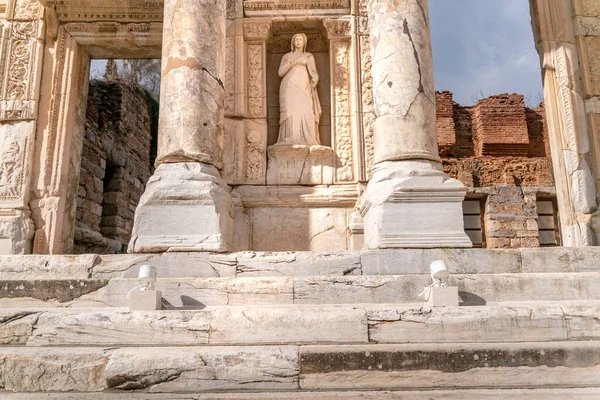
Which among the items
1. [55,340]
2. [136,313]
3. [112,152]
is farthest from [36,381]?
[112,152]

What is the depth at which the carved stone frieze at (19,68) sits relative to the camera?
8.19 m

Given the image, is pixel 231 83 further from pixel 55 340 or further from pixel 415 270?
Answer: pixel 55 340

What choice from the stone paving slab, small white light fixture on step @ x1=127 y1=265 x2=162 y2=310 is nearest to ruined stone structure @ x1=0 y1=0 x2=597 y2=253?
small white light fixture on step @ x1=127 y1=265 x2=162 y2=310

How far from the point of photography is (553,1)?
8.35 meters

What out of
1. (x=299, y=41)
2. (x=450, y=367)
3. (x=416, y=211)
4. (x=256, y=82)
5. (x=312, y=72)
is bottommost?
(x=450, y=367)

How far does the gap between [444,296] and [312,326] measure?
40.2 inches

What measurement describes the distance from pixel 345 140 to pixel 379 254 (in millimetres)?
3184

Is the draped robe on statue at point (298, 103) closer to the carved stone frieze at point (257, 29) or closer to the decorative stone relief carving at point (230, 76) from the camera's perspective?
the carved stone frieze at point (257, 29)

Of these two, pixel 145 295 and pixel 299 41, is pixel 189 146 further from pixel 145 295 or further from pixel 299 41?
pixel 299 41

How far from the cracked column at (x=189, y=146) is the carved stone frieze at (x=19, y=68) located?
3201 millimetres

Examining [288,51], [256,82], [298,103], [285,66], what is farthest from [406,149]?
[288,51]

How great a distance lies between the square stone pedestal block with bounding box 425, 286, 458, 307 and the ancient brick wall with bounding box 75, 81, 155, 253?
27.7 ft

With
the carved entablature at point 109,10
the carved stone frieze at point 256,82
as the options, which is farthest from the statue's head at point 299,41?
the carved entablature at point 109,10

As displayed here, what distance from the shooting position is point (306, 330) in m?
3.69
